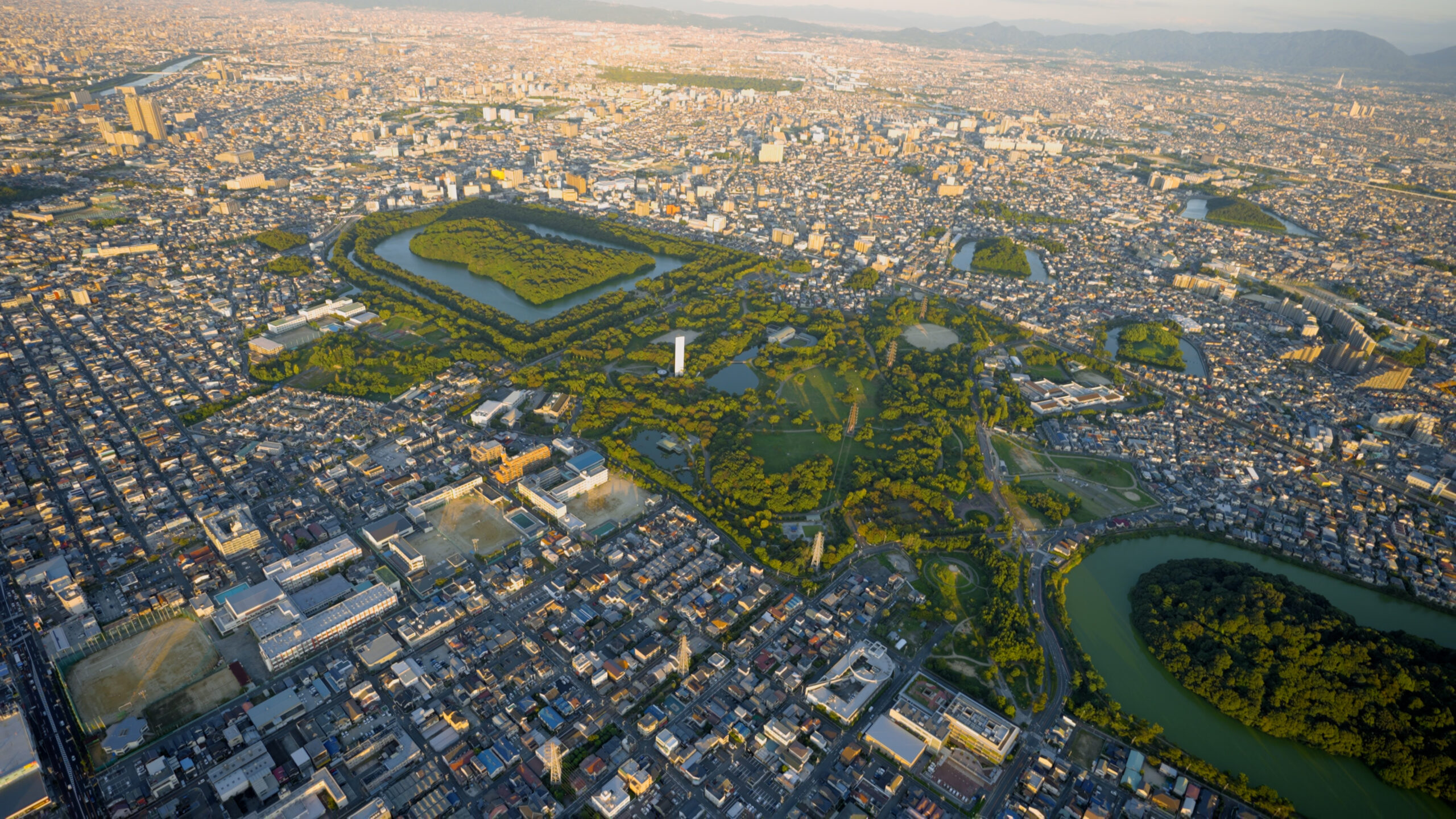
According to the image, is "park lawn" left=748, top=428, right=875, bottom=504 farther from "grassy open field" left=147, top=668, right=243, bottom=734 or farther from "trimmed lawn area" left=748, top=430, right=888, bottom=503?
"grassy open field" left=147, top=668, right=243, bottom=734

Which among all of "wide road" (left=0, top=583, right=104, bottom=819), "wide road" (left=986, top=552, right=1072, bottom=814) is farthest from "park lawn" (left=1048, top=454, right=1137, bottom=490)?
"wide road" (left=0, top=583, right=104, bottom=819)

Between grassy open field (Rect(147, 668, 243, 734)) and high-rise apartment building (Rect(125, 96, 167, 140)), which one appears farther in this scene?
high-rise apartment building (Rect(125, 96, 167, 140))

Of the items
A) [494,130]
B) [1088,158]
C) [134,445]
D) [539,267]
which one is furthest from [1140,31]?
[134,445]

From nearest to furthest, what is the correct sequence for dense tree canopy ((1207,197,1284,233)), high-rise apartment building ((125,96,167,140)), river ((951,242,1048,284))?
1. river ((951,242,1048,284))
2. dense tree canopy ((1207,197,1284,233))
3. high-rise apartment building ((125,96,167,140))

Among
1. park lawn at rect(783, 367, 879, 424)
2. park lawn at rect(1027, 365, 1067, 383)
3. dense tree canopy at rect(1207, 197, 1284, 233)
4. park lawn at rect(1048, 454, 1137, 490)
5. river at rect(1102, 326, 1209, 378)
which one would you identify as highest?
dense tree canopy at rect(1207, 197, 1284, 233)

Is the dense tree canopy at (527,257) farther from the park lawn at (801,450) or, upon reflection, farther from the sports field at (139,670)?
the sports field at (139,670)

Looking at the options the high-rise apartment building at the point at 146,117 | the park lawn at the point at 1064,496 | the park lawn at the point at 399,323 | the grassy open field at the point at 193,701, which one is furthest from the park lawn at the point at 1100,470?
the high-rise apartment building at the point at 146,117
